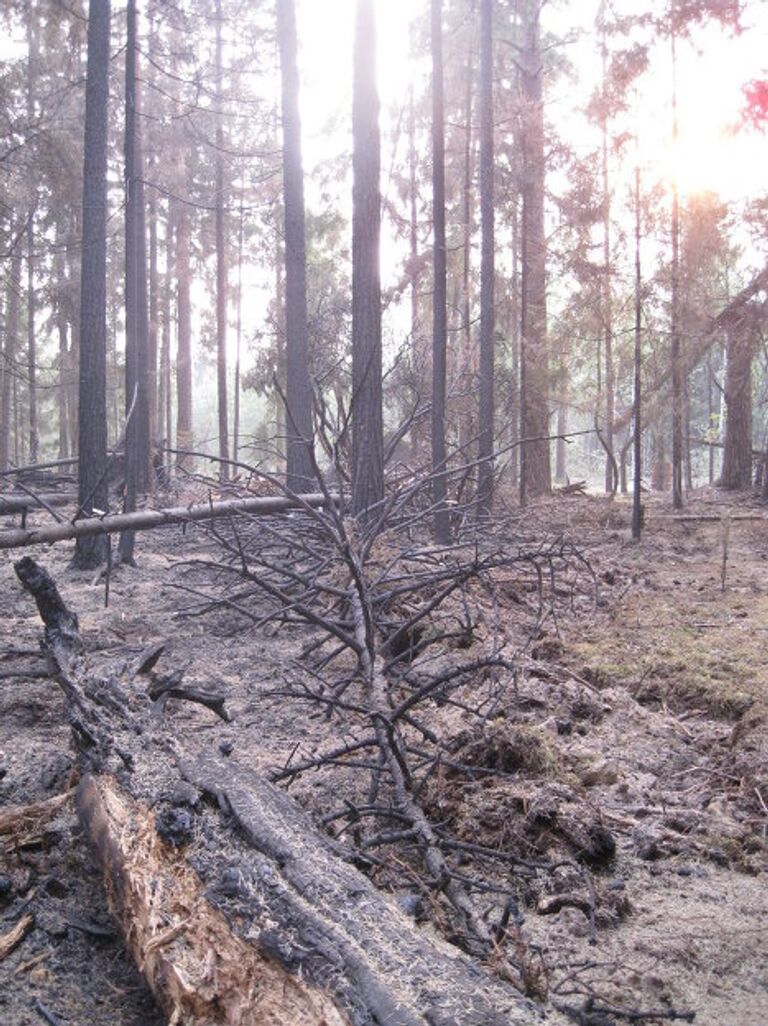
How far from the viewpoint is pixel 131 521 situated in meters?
7.29

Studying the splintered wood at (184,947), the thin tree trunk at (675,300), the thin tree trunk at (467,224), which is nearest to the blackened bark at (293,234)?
the thin tree trunk at (467,224)

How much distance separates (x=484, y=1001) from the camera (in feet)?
5.99

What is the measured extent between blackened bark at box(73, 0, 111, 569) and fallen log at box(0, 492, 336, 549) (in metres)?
3.01

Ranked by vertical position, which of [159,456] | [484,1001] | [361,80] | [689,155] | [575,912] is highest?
[689,155]

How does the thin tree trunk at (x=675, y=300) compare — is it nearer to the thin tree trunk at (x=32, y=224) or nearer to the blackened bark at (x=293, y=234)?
the blackened bark at (x=293, y=234)

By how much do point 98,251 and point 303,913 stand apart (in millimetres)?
9999

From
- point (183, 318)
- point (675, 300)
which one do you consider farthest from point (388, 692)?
point (183, 318)

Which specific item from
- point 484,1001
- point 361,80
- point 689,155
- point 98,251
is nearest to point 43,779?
point 484,1001

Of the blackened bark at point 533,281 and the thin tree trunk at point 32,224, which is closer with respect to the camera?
the thin tree trunk at point 32,224

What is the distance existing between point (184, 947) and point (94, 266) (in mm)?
9809

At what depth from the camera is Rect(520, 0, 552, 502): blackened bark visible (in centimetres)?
1838

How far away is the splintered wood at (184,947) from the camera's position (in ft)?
6.12

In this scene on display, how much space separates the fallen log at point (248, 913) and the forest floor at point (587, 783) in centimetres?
22

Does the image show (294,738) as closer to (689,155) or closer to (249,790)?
(249,790)
